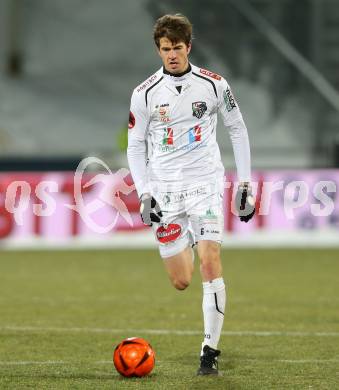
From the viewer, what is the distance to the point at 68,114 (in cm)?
2697

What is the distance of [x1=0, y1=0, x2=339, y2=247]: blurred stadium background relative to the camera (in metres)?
25.2

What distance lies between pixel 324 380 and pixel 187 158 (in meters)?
1.69

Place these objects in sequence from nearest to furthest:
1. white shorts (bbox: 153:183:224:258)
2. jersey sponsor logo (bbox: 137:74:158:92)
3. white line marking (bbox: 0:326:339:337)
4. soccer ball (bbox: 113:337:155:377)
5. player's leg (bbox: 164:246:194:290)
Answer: soccer ball (bbox: 113:337:155:377) → white shorts (bbox: 153:183:224:258) → jersey sponsor logo (bbox: 137:74:158:92) → player's leg (bbox: 164:246:194:290) → white line marking (bbox: 0:326:339:337)

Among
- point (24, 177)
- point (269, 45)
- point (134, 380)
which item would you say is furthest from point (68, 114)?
point (134, 380)

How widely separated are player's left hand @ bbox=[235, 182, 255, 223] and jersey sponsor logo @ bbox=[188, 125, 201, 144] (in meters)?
0.42

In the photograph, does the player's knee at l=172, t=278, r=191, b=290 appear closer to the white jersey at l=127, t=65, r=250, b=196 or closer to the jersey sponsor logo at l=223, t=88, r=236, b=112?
the white jersey at l=127, t=65, r=250, b=196

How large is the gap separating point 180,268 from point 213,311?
1.59 ft

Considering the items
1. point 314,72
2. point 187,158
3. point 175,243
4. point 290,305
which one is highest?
point 314,72

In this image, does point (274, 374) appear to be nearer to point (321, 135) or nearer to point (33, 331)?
point (33, 331)

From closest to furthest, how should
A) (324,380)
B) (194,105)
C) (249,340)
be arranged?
(324,380), (194,105), (249,340)

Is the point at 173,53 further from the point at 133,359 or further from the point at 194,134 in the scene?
the point at 133,359

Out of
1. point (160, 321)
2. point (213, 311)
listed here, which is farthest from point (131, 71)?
point (213, 311)

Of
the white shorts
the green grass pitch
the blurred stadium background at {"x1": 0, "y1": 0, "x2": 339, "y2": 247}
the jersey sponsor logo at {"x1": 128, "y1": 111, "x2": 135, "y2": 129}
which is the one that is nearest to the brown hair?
the jersey sponsor logo at {"x1": 128, "y1": 111, "x2": 135, "y2": 129}

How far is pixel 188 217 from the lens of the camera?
7.26m
